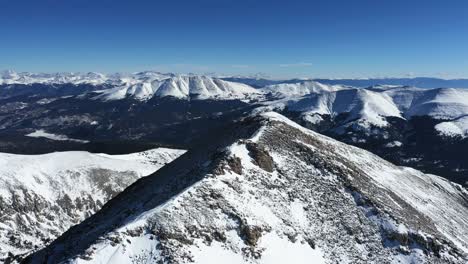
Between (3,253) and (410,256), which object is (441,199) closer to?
(410,256)

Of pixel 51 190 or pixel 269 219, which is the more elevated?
pixel 269 219

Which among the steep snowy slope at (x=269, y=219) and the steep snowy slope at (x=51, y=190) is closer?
the steep snowy slope at (x=269, y=219)

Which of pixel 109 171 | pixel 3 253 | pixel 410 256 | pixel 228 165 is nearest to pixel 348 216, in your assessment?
pixel 410 256

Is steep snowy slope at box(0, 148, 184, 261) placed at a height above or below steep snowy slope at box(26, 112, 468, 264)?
below

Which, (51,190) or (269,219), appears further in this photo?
(51,190)

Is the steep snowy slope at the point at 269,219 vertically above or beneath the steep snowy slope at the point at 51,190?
above
